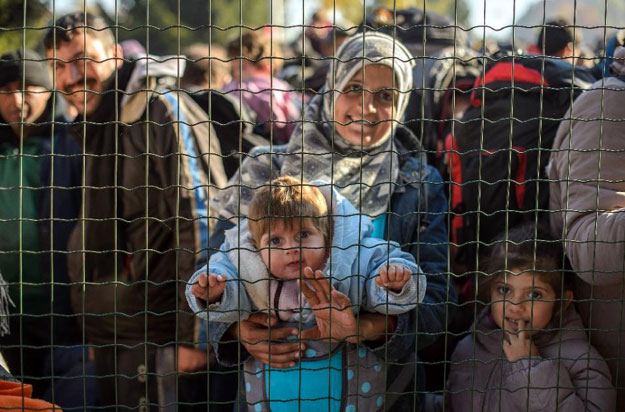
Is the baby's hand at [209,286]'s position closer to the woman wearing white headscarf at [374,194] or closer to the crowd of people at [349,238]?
the crowd of people at [349,238]

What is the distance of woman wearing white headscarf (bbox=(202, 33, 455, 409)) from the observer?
2.64m

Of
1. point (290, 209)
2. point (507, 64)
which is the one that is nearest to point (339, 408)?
point (290, 209)

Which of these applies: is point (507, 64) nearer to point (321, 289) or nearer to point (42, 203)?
point (321, 289)

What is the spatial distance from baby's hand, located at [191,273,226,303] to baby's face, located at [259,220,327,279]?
168 millimetres

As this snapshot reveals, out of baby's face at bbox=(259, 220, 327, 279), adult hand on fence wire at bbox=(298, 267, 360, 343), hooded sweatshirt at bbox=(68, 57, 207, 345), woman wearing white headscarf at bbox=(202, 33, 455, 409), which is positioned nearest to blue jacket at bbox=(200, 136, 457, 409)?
woman wearing white headscarf at bbox=(202, 33, 455, 409)

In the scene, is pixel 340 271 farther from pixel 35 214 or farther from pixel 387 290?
pixel 35 214

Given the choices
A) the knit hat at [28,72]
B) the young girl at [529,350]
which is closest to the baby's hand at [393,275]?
the young girl at [529,350]

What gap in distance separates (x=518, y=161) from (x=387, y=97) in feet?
1.82

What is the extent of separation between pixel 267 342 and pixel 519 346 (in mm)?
759

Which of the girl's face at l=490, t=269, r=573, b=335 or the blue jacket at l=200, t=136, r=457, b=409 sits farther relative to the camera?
the girl's face at l=490, t=269, r=573, b=335

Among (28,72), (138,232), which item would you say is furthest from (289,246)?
(28,72)

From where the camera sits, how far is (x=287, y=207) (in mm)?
2543

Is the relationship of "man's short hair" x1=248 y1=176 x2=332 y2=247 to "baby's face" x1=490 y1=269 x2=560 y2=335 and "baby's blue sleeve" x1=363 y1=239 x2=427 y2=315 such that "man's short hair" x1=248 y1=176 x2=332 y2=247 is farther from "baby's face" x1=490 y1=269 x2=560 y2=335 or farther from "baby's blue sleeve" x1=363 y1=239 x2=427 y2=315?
"baby's face" x1=490 y1=269 x2=560 y2=335

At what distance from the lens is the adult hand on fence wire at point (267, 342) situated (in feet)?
8.61
